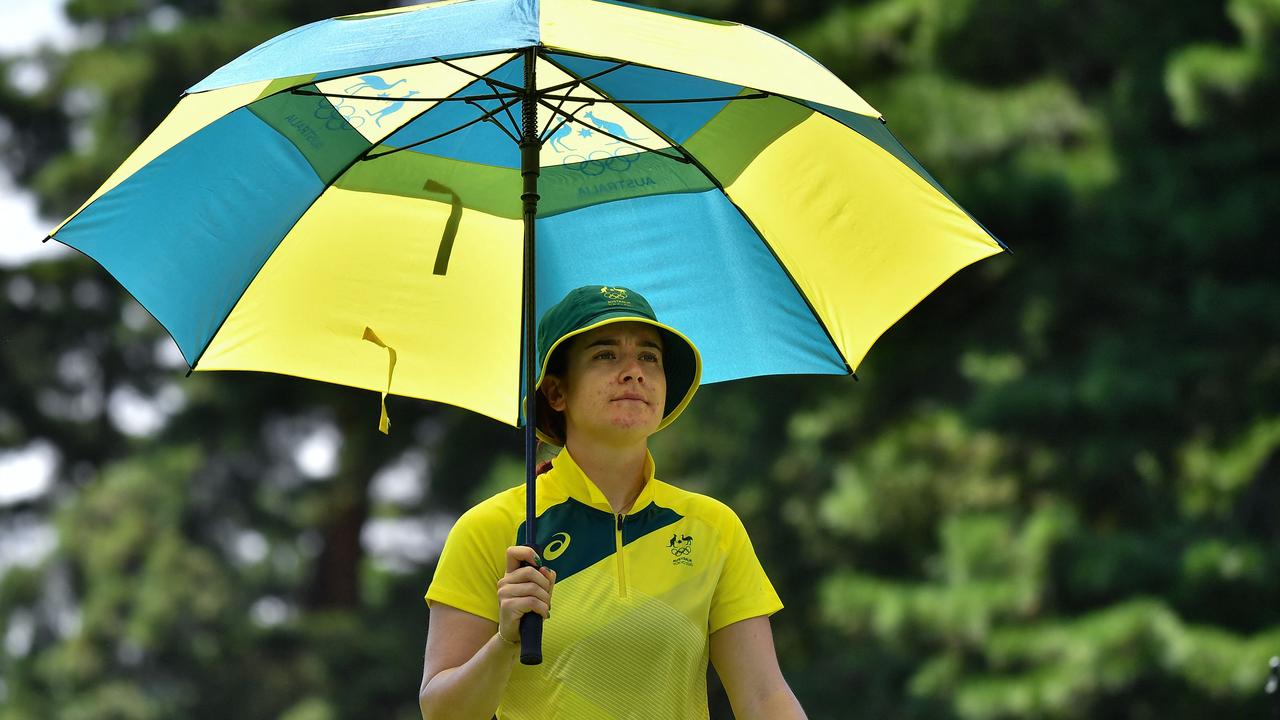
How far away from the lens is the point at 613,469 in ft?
8.27

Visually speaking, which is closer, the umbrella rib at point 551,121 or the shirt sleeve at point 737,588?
the shirt sleeve at point 737,588

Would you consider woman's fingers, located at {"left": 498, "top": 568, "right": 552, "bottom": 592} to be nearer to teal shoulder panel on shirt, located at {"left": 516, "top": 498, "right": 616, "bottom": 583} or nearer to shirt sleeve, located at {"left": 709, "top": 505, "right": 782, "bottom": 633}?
teal shoulder panel on shirt, located at {"left": 516, "top": 498, "right": 616, "bottom": 583}

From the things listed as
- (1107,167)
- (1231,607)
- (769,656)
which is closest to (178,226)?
(769,656)

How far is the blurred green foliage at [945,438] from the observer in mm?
10789

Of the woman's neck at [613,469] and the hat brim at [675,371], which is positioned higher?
the hat brim at [675,371]

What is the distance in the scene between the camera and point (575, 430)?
2.56 meters

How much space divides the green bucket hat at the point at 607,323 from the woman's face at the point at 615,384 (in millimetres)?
26

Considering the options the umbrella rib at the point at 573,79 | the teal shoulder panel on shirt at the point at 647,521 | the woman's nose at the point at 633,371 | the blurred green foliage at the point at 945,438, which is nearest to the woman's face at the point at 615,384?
the woman's nose at the point at 633,371

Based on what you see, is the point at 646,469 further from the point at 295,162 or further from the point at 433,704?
the point at 295,162

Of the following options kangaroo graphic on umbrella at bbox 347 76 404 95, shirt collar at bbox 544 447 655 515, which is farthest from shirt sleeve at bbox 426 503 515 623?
kangaroo graphic on umbrella at bbox 347 76 404 95

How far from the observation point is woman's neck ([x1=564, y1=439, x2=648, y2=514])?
8.25ft

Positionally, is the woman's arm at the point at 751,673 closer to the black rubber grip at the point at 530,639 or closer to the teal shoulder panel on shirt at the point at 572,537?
the teal shoulder panel on shirt at the point at 572,537

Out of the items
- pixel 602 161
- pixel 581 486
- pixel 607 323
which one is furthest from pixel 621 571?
pixel 602 161

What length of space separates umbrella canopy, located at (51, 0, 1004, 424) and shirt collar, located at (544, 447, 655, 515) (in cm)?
49
